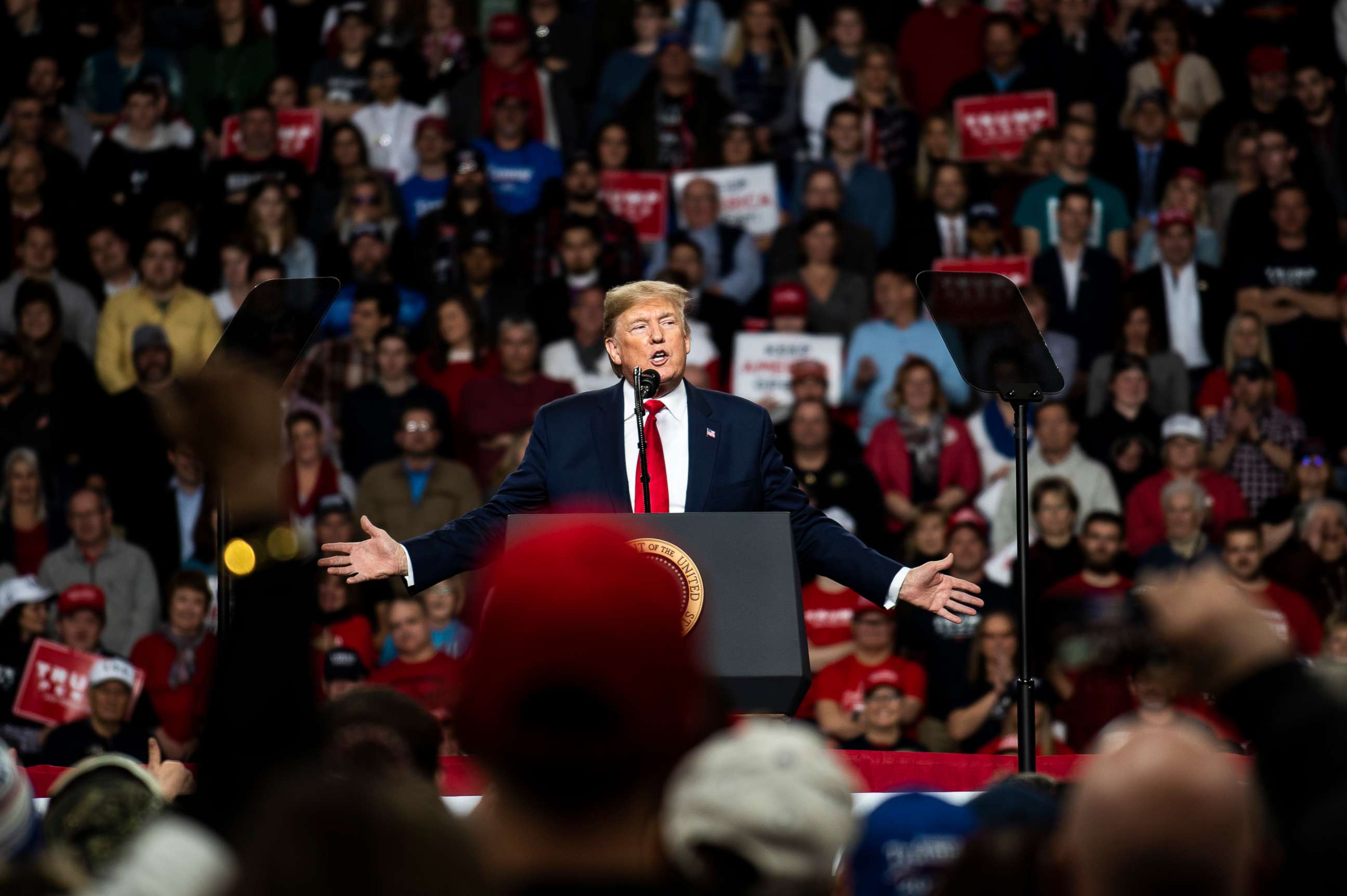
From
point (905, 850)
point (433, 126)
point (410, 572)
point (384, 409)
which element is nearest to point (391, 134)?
point (433, 126)

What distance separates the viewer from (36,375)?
9531mm

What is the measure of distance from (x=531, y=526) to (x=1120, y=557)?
4718 mm

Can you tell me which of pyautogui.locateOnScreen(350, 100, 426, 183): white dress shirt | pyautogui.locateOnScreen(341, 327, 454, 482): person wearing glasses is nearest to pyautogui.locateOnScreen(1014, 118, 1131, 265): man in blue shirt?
pyautogui.locateOnScreen(341, 327, 454, 482): person wearing glasses

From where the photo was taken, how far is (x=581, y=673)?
193cm

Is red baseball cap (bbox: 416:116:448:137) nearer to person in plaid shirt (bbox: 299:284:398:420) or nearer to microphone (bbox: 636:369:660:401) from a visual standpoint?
person in plaid shirt (bbox: 299:284:398:420)

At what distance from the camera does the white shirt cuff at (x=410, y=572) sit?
4.64 metres

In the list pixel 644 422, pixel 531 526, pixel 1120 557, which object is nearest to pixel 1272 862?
pixel 531 526

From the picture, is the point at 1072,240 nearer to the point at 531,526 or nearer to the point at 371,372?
the point at 371,372

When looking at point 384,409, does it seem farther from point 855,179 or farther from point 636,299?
point 636,299

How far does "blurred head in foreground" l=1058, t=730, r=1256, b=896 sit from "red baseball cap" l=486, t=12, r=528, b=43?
9.51m

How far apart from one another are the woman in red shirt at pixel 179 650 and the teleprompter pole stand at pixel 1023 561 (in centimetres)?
428

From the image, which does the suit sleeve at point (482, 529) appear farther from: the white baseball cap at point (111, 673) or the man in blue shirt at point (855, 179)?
the man in blue shirt at point (855, 179)

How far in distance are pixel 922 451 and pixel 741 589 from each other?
4.88 meters

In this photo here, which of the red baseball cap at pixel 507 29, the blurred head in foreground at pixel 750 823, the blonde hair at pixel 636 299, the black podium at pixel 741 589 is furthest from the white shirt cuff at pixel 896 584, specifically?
the red baseball cap at pixel 507 29
